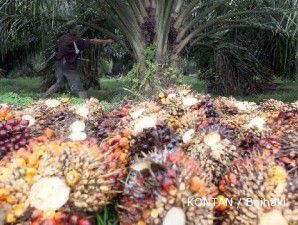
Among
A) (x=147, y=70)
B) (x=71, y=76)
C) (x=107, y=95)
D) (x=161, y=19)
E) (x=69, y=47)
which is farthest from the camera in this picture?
(x=107, y=95)

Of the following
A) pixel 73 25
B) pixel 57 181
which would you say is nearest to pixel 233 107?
pixel 57 181

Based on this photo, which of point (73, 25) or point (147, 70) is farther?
point (73, 25)

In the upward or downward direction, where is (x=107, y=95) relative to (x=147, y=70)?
downward

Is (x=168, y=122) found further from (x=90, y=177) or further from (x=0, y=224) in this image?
(x=0, y=224)

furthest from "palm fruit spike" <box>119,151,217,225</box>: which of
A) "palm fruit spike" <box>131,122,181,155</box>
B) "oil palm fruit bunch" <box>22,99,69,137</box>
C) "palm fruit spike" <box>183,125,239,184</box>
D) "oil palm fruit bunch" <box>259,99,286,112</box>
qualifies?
"oil palm fruit bunch" <box>259,99,286,112</box>

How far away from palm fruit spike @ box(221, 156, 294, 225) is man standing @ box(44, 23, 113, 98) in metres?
5.97

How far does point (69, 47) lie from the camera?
7.20 meters

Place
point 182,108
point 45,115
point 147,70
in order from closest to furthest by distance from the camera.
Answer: point 182,108, point 45,115, point 147,70

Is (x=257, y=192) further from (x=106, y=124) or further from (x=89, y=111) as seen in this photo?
(x=89, y=111)

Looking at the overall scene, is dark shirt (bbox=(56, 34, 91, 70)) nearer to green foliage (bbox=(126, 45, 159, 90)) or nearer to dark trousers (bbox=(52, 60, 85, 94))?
dark trousers (bbox=(52, 60, 85, 94))

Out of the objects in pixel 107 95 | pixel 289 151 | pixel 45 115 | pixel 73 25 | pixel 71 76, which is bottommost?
pixel 107 95

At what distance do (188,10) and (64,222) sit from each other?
17.8 feet

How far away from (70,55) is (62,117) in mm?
5317

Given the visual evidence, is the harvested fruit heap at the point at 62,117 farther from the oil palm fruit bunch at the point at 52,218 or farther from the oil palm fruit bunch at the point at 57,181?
the oil palm fruit bunch at the point at 52,218
